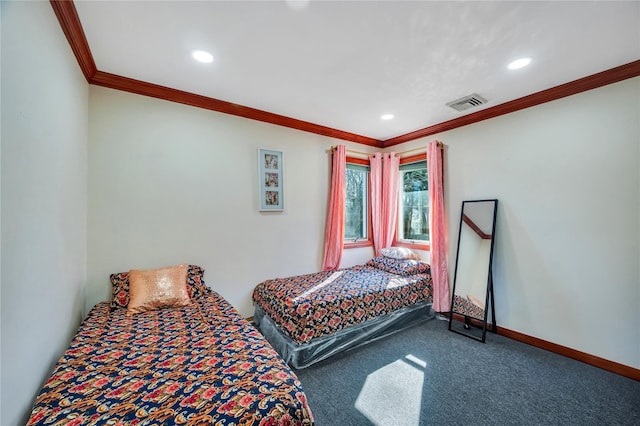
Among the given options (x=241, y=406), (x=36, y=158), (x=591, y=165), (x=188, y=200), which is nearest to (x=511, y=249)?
(x=591, y=165)

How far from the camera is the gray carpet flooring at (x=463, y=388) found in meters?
1.70

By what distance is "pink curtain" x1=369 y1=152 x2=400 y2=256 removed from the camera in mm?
4016

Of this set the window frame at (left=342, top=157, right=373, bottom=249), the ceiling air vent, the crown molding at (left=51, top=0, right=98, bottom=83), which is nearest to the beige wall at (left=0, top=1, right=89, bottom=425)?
the crown molding at (left=51, top=0, right=98, bottom=83)

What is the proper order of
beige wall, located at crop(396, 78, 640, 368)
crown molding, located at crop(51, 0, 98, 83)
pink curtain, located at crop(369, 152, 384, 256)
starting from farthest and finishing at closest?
pink curtain, located at crop(369, 152, 384, 256), beige wall, located at crop(396, 78, 640, 368), crown molding, located at crop(51, 0, 98, 83)

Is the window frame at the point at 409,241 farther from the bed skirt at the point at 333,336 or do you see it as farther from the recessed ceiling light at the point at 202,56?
the recessed ceiling light at the point at 202,56

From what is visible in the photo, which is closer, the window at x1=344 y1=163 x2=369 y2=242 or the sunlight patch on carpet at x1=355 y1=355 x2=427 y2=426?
the sunlight patch on carpet at x1=355 y1=355 x2=427 y2=426

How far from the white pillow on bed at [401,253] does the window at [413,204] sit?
26 centimetres

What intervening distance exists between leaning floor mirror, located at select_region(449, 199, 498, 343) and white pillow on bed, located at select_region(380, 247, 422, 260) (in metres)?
0.60

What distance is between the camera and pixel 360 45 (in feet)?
6.18

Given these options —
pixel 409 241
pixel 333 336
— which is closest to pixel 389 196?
pixel 409 241

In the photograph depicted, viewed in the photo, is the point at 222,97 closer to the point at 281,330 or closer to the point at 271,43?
the point at 271,43

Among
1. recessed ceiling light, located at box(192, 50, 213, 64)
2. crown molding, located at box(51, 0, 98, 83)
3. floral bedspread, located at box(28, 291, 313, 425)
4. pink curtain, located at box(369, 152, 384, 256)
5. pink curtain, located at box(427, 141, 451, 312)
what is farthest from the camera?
pink curtain, located at box(369, 152, 384, 256)

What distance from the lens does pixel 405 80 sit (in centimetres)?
237

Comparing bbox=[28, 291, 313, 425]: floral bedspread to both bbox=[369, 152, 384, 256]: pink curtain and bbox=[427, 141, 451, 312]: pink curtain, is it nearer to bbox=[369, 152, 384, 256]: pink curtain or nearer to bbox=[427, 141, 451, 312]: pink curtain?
bbox=[427, 141, 451, 312]: pink curtain
